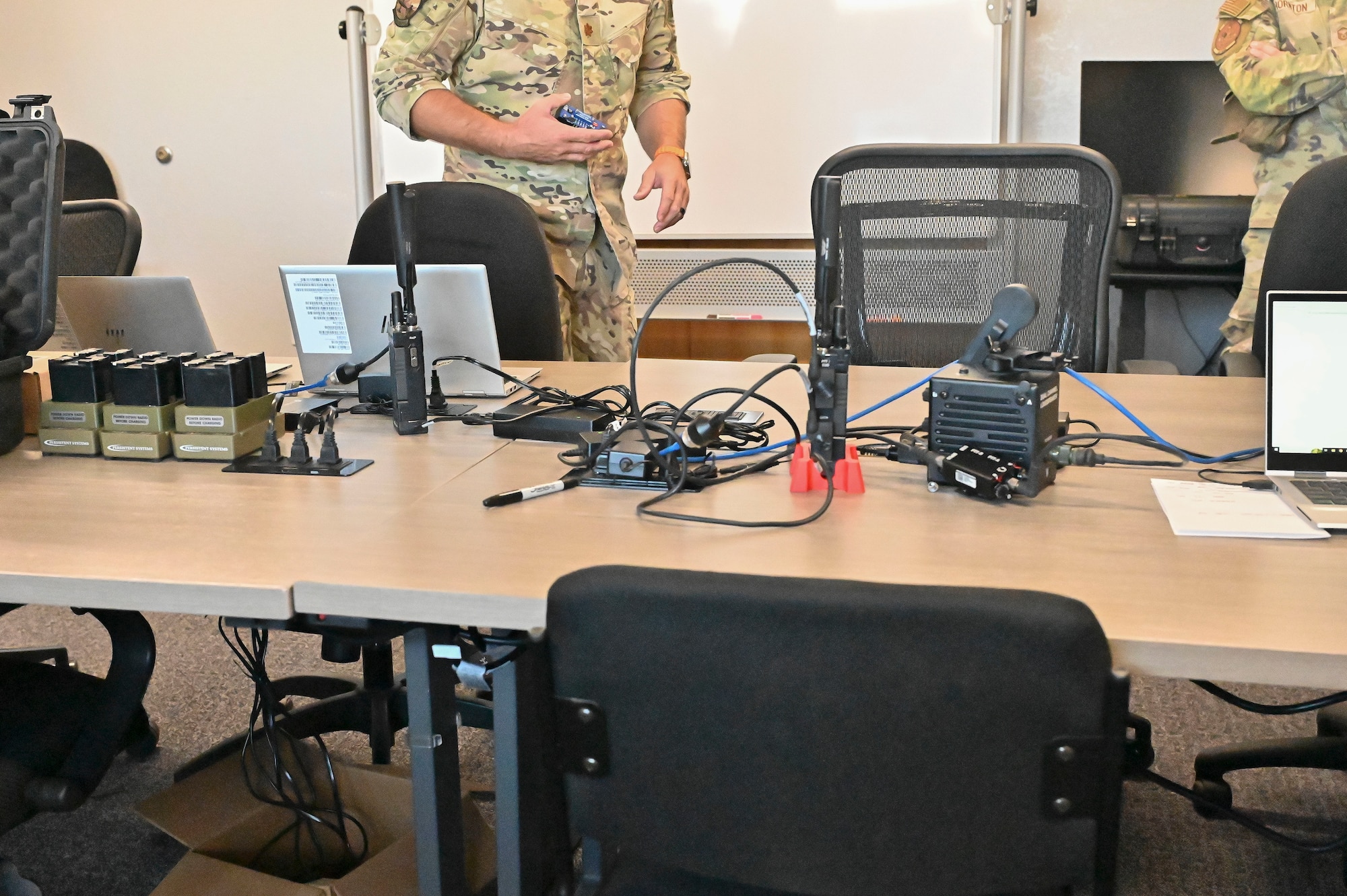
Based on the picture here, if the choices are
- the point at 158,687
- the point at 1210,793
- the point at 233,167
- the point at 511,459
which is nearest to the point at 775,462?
the point at 511,459

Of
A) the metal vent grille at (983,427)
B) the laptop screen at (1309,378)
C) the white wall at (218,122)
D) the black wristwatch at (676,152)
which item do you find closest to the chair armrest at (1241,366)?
the laptop screen at (1309,378)

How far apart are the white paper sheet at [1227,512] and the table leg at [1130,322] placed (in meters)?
2.80

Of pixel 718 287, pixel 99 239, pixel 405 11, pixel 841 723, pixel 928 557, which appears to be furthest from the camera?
pixel 718 287

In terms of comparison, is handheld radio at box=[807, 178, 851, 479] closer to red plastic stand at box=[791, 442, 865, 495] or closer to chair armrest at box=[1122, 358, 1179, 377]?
red plastic stand at box=[791, 442, 865, 495]

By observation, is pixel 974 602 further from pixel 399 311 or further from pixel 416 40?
pixel 416 40

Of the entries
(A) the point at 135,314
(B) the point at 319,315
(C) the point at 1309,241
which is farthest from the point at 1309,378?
(A) the point at 135,314

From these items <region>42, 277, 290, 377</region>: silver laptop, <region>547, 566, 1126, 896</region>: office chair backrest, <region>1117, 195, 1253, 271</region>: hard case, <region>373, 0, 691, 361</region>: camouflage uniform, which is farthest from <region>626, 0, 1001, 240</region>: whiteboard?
<region>547, 566, 1126, 896</region>: office chair backrest

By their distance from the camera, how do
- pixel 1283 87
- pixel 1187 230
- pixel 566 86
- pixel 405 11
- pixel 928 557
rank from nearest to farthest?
1. pixel 928 557
2. pixel 405 11
3. pixel 566 86
4. pixel 1283 87
5. pixel 1187 230

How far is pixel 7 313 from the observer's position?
131 centimetres

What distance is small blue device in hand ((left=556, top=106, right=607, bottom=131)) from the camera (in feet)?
6.81

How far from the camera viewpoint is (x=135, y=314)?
165cm

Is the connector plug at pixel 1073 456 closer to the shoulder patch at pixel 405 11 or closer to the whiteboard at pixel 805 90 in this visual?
the shoulder patch at pixel 405 11

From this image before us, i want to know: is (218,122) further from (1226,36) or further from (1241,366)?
(1241,366)

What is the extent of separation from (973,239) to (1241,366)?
497 millimetres
